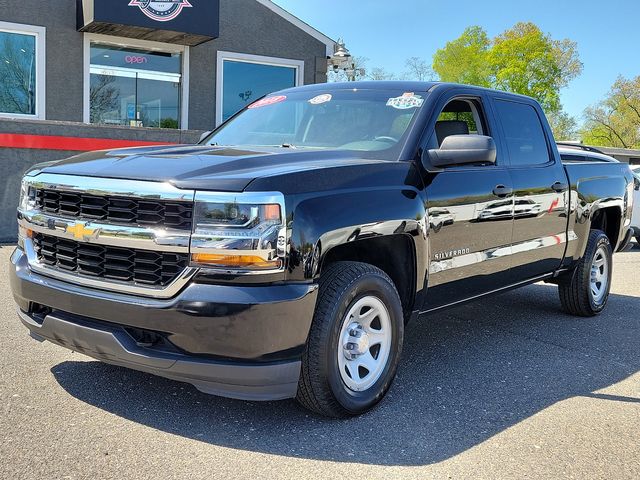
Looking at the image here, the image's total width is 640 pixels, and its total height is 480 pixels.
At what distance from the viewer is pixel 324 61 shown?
1645 centimetres

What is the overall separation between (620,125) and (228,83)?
174 ft

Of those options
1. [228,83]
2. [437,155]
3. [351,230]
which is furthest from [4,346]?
[228,83]

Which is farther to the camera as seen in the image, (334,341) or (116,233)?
(334,341)

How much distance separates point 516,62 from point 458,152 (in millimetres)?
48775

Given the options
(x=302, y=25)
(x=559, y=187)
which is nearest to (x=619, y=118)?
(x=302, y=25)

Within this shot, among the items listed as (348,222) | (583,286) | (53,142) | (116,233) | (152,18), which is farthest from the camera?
(152,18)

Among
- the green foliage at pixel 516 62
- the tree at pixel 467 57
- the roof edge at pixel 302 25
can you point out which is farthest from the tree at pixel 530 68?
the roof edge at pixel 302 25

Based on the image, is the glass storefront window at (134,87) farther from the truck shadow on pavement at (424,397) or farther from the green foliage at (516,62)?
the green foliage at (516,62)

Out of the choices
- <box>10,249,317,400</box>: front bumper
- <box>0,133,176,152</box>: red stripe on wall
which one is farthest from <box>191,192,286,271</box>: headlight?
<box>0,133,176,152</box>: red stripe on wall

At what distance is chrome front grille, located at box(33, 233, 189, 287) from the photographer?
10.2ft

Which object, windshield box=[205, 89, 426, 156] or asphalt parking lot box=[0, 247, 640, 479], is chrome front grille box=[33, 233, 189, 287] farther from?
windshield box=[205, 89, 426, 156]

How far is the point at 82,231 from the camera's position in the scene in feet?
10.9

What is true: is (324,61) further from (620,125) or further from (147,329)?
(620,125)

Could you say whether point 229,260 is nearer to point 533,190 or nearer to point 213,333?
point 213,333
